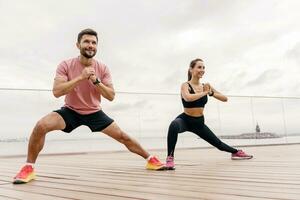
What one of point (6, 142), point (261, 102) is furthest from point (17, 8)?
point (261, 102)

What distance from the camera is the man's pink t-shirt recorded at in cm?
286

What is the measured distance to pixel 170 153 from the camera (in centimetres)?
330

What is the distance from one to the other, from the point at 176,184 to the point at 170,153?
3.78 ft

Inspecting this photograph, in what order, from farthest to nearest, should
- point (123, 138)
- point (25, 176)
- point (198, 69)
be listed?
1. point (198, 69)
2. point (123, 138)
3. point (25, 176)

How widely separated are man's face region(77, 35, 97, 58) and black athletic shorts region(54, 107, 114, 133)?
47 centimetres

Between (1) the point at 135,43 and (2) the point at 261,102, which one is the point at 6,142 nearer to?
(2) the point at 261,102

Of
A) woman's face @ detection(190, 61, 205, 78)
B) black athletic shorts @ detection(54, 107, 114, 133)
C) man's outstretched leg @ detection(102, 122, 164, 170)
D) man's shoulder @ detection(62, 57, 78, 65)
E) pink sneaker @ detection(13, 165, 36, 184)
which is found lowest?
pink sneaker @ detection(13, 165, 36, 184)

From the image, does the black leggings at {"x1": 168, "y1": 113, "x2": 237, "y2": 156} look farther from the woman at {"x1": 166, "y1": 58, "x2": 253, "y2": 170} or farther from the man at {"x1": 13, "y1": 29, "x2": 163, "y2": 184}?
the man at {"x1": 13, "y1": 29, "x2": 163, "y2": 184}

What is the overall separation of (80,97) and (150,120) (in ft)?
16.7

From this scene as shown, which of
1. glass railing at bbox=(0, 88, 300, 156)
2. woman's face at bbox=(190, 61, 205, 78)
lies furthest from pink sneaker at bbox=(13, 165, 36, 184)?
glass railing at bbox=(0, 88, 300, 156)

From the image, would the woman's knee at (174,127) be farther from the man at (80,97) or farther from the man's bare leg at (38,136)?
the man's bare leg at (38,136)

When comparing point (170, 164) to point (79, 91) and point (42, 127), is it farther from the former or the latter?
point (42, 127)

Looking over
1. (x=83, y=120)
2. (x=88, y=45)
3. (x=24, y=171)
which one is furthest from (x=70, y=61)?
(x=24, y=171)

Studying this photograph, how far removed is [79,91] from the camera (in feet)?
9.50
